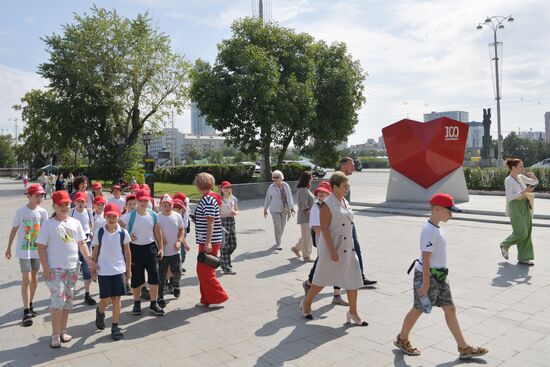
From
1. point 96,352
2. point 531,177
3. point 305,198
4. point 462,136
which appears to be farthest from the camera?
point 462,136

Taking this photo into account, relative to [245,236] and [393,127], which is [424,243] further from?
[393,127]

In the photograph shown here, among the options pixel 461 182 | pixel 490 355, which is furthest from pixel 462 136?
pixel 490 355

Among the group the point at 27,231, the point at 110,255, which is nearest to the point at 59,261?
the point at 110,255

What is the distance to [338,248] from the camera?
5039mm

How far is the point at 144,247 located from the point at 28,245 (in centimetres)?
137

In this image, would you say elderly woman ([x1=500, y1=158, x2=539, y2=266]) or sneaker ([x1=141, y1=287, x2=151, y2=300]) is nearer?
sneaker ([x1=141, y1=287, x2=151, y2=300])

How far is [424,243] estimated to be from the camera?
13.5 ft

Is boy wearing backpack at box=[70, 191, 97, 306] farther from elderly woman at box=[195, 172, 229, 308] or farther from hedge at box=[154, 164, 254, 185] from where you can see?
hedge at box=[154, 164, 254, 185]

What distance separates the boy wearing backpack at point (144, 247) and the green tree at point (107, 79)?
30777mm

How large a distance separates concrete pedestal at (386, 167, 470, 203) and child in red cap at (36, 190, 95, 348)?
582 inches

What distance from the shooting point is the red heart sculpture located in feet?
56.5

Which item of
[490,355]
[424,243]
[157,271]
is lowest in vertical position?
[490,355]

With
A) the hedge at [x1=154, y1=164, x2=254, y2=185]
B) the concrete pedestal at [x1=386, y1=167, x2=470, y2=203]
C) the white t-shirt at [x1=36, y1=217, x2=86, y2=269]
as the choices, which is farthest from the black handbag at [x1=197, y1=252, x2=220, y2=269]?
the hedge at [x1=154, y1=164, x2=254, y2=185]

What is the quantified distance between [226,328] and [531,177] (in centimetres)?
597
